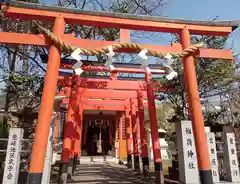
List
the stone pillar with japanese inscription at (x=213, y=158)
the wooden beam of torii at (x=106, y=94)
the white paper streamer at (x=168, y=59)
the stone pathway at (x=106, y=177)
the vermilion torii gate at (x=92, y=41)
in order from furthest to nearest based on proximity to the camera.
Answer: the wooden beam of torii at (x=106, y=94)
the stone pathway at (x=106, y=177)
the stone pillar with japanese inscription at (x=213, y=158)
the white paper streamer at (x=168, y=59)
the vermilion torii gate at (x=92, y=41)

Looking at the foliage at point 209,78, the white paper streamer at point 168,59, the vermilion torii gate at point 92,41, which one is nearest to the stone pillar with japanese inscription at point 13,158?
the vermilion torii gate at point 92,41

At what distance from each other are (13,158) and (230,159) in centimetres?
657

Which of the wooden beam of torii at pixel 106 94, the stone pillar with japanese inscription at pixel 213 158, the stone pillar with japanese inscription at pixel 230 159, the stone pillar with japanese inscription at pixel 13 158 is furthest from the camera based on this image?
the wooden beam of torii at pixel 106 94

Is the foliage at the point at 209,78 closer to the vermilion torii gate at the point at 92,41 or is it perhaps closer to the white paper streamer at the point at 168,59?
the vermilion torii gate at the point at 92,41

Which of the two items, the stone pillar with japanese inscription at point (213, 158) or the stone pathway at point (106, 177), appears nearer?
the stone pillar with japanese inscription at point (213, 158)

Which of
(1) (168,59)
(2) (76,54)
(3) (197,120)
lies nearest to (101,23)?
(2) (76,54)

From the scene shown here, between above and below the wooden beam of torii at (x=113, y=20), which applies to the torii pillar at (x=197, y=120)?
below

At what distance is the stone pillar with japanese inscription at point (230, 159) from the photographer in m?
6.47

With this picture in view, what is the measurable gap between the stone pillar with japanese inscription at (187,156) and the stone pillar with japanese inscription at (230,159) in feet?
5.25

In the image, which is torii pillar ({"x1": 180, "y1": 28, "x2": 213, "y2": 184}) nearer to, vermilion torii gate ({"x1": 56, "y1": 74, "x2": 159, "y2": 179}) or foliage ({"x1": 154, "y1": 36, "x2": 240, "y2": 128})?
vermilion torii gate ({"x1": 56, "y1": 74, "x2": 159, "y2": 179})

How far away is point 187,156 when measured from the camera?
577 cm

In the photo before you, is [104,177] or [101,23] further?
[104,177]

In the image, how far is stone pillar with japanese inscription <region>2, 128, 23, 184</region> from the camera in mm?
4852

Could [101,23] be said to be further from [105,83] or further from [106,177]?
[106,177]
